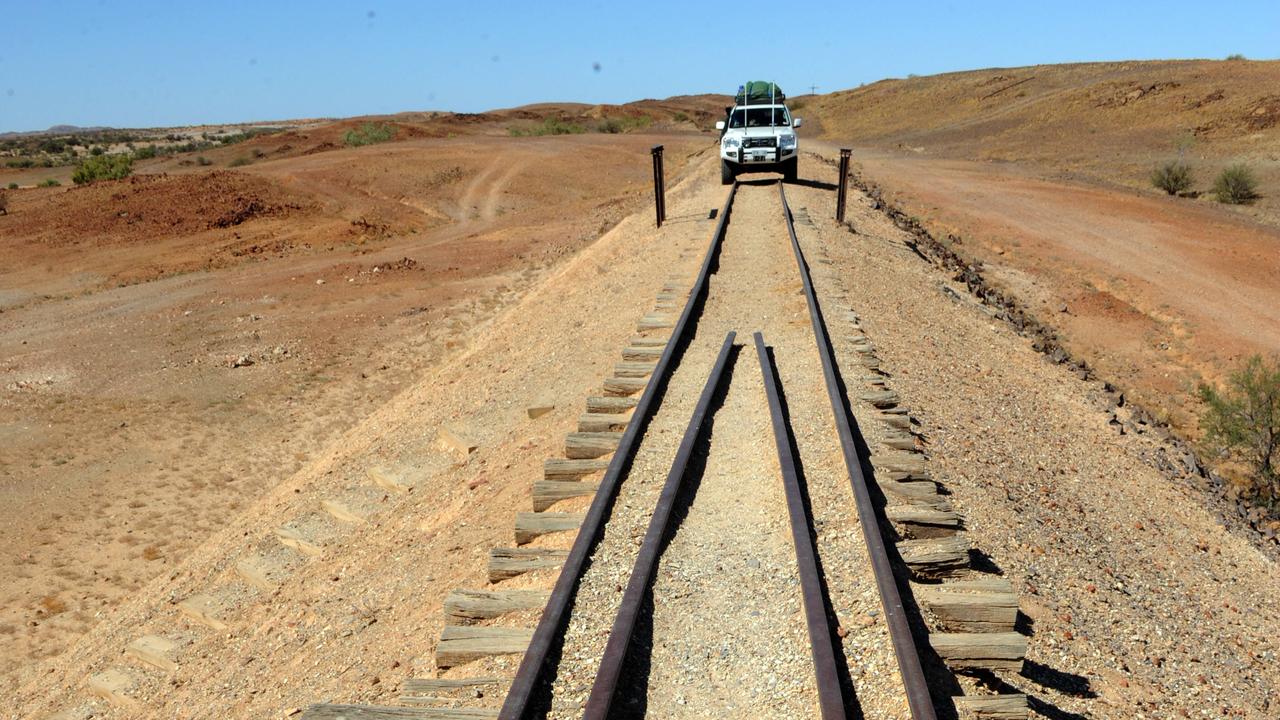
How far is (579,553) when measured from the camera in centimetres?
544

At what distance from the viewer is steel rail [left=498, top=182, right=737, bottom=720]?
4191 millimetres

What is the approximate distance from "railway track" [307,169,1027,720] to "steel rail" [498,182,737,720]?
16 mm

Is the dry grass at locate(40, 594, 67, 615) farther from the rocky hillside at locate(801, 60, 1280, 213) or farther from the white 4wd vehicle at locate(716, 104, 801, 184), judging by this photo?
the rocky hillside at locate(801, 60, 1280, 213)

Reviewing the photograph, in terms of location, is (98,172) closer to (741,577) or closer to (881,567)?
(741,577)

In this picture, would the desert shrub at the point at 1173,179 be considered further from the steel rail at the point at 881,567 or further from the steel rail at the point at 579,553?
the steel rail at the point at 579,553

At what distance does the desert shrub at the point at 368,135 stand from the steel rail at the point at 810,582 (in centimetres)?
5308

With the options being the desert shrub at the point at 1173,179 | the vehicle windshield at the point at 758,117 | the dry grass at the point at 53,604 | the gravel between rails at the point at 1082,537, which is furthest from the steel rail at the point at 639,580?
the desert shrub at the point at 1173,179

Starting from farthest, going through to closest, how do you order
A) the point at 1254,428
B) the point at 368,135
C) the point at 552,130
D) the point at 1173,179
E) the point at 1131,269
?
the point at 552,130
the point at 368,135
the point at 1173,179
the point at 1131,269
the point at 1254,428

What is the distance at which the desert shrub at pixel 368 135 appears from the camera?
5694 centimetres

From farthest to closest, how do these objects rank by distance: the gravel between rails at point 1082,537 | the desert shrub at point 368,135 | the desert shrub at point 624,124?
1. the desert shrub at point 624,124
2. the desert shrub at point 368,135
3. the gravel between rails at point 1082,537

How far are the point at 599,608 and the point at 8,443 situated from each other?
12.7m

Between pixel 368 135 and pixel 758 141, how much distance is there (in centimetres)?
4100

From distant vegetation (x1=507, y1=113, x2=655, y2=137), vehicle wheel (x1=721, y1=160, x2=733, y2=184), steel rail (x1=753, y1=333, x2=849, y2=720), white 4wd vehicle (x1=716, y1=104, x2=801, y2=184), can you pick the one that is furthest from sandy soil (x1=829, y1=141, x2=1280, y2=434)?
distant vegetation (x1=507, y1=113, x2=655, y2=137)

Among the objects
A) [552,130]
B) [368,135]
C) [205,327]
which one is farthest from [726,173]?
[552,130]
